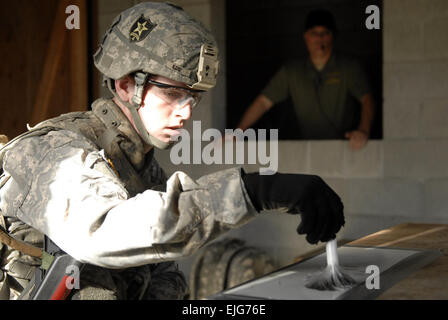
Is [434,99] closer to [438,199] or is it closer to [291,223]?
[438,199]

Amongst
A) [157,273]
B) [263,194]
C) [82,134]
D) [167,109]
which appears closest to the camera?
[263,194]

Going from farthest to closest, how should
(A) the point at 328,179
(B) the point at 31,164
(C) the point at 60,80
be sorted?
(C) the point at 60,80, (A) the point at 328,179, (B) the point at 31,164

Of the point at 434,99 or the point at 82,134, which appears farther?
the point at 434,99

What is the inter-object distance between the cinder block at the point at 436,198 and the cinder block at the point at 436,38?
632 mm

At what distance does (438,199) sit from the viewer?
288 cm

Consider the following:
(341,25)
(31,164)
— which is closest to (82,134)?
(31,164)

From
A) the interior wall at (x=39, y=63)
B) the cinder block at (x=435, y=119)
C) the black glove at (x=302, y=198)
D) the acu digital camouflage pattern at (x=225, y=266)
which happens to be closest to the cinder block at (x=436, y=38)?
the cinder block at (x=435, y=119)

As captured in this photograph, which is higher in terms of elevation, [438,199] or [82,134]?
[82,134]

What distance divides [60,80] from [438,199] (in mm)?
2303

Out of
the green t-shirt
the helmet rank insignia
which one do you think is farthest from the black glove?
the green t-shirt

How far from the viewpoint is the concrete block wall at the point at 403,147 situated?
286cm

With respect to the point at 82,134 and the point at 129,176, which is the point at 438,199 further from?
the point at 82,134
